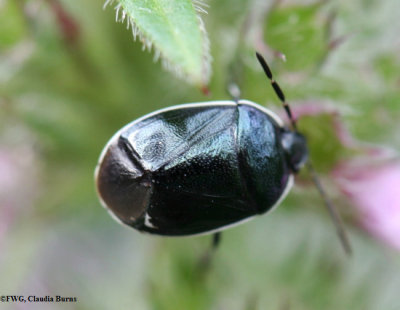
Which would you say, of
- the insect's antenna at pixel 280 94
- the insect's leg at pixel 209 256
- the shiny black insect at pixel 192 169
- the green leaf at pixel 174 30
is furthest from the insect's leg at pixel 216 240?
the green leaf at pixel 174 30

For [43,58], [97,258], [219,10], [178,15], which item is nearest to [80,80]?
[43,58]

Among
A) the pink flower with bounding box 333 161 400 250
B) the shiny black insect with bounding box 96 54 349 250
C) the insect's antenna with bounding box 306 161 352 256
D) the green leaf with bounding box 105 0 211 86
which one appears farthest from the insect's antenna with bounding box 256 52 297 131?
the green leaf with bounding box 105 0 211 86

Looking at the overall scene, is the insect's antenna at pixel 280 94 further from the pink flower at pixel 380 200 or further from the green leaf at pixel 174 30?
the green leaf at pixel 174 30

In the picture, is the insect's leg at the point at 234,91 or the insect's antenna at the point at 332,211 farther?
the insect's antenna at the point at 332,211

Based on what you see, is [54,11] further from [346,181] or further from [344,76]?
[346,181]

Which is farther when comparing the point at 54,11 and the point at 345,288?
the point at 345,288

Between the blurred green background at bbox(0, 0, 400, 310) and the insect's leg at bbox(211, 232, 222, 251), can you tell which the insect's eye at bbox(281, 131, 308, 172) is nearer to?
the blurred green background at bbox(0, 0, 400, 310)
